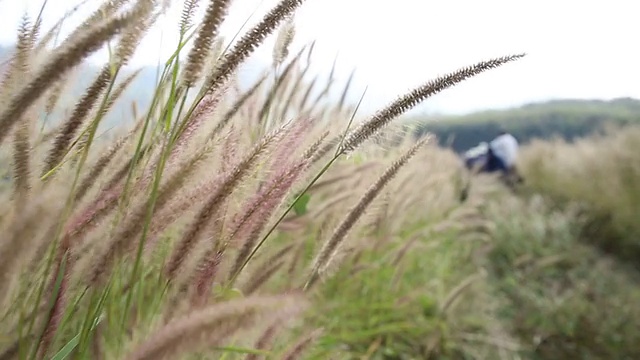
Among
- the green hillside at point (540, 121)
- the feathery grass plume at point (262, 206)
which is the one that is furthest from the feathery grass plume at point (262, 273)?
the green hillside at point (540, 121)

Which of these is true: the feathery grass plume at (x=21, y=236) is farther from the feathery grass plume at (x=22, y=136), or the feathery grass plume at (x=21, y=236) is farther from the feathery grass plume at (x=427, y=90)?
the feathery grass plume at (x=427, y=90)

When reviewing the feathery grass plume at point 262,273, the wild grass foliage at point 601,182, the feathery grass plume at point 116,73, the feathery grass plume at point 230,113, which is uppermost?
the feathery grass plume at point 116,73

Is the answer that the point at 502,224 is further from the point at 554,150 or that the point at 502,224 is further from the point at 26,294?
the point at 26,294

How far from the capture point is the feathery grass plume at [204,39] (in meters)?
0.46

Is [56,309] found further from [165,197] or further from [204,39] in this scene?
[204,39]

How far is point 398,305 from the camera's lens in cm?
193

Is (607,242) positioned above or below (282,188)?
below

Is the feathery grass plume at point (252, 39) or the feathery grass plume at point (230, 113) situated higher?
the feathery grass plume at point (252, 39)

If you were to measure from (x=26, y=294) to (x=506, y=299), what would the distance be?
3170 millimetres

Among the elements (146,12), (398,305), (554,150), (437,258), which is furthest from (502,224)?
(146,12)

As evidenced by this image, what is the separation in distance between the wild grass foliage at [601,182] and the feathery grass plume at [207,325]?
530cm

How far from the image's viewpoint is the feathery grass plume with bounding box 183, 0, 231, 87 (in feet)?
1.51

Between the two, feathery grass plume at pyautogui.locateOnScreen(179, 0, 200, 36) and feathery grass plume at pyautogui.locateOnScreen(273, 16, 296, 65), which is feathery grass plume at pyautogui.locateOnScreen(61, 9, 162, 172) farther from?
feathery grass plume at pyautogui.locateOnScreen(273, 16, 296, 65)

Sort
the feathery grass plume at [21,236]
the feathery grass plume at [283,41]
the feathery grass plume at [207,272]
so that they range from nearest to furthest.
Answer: the feathery grass plume at [21,236]
the feathery grass plume at [207,272]
the feathery grass plume at [283,41]
